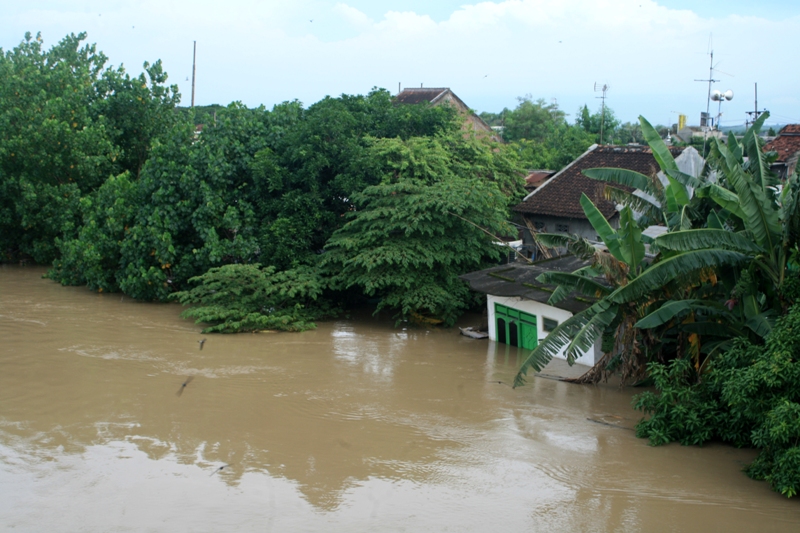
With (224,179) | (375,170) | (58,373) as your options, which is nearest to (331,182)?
(375,170)

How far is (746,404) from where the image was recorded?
8.68 metres

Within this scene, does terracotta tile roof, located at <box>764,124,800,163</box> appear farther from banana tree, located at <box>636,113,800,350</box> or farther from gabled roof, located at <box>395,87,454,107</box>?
gabled roof, located at <box>395,87,454,107</box>

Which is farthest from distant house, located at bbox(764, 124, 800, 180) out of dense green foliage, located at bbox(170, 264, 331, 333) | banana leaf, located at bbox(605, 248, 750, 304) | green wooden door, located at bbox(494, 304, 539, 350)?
dense green foliage, located at bbox(170, 264, 331, 333)

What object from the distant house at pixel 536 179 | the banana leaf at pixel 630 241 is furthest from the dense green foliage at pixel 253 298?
the distant house at pixel 536 179

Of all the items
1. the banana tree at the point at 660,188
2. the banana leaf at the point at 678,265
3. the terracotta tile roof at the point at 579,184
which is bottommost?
the banana leaf at the point at 678,265

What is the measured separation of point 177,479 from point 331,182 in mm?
10419

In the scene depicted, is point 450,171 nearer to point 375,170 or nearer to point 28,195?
point 375,170

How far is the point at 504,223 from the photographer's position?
17578 mm

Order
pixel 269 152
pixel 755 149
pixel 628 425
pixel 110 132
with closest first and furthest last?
pixel 755 149, pixel 628 425, pixel 269 152, pixel 110 132

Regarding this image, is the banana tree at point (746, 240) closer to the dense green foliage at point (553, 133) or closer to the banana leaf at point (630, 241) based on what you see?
the banana leaf at point (630, 241)

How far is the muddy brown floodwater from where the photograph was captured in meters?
8.27

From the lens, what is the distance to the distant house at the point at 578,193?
19016 millimetres

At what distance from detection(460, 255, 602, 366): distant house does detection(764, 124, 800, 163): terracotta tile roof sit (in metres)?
7.26

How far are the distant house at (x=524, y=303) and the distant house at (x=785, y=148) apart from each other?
7086 millimetres
